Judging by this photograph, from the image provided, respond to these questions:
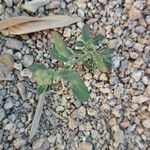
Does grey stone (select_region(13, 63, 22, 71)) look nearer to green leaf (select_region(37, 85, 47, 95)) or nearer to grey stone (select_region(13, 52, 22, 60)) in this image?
grey stone (select_region(13, 52, 22, 60))

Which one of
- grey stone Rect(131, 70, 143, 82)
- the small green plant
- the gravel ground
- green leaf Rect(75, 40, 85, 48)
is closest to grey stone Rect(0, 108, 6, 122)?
the gravel ground

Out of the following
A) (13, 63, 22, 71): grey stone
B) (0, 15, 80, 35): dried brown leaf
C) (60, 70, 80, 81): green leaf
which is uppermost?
(0, 15, 80, 35): dried brown leaf

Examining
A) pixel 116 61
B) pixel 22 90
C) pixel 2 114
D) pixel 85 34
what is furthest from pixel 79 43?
pixel 2 114

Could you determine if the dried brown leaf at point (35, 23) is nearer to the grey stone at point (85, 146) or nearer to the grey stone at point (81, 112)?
the grey stone at point (81, 112)

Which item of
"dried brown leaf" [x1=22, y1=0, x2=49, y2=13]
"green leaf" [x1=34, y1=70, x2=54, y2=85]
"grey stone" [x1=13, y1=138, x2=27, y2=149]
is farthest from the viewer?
"dried brown leaf" [x1=22, y1=0, x2=49, y2=13]

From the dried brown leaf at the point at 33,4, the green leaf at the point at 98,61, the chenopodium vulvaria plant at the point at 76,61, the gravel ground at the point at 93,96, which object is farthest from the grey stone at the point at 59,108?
the dried brown leaf at the point at 33,4
